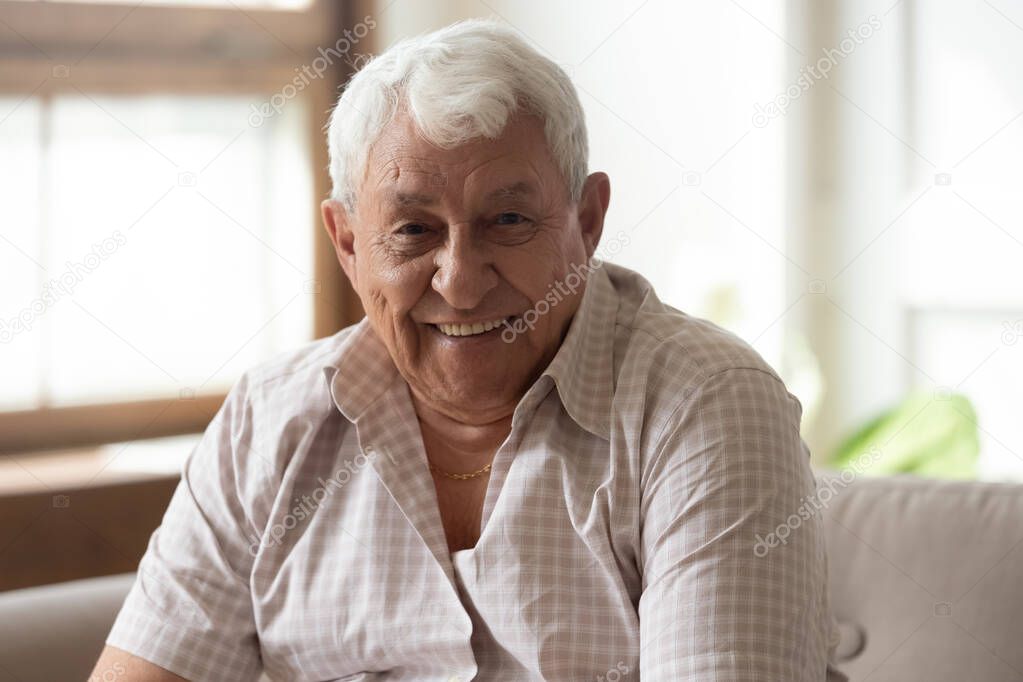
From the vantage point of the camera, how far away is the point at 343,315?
119 inches

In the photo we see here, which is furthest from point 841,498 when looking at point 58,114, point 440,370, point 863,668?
point 58,114

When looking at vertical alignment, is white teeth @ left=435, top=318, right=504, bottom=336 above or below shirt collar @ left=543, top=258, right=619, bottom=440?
above

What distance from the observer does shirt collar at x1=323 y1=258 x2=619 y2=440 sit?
136 cm

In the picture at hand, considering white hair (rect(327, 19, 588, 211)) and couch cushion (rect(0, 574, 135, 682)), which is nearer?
A: white hair (rect(327, 19, 588, 211))

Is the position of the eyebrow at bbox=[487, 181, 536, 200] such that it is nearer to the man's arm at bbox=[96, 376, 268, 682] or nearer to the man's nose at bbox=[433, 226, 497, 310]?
the man's nose at bbox=[433, 226, 497, 310]

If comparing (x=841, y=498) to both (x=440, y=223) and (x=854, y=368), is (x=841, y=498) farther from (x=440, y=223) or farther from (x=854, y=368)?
(x=854, y=368)
